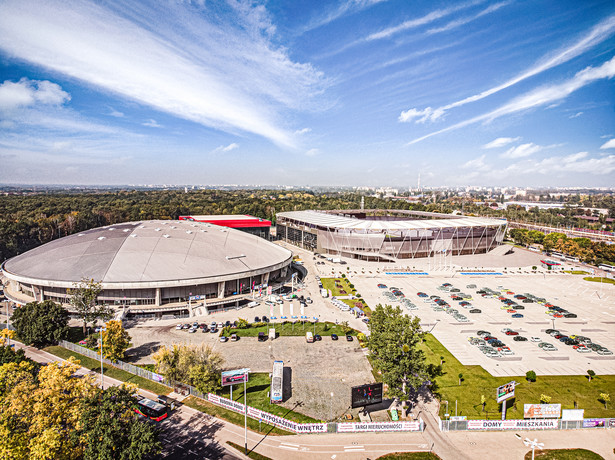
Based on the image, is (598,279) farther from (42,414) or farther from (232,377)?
(42,414)

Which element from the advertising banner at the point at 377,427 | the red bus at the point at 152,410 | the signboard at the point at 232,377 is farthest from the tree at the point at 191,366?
the advertising banner at the point at 377,427

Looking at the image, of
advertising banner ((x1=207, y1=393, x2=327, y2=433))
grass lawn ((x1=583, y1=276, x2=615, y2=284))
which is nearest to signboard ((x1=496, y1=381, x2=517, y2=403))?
advertising banner ((x1=207, y1=393, x2=327, y2=433))

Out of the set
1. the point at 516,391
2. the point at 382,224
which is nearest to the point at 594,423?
the point at 516,391

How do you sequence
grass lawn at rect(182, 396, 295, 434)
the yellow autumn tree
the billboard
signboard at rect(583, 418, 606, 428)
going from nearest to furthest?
the yellow autumn tree, grass lawn at rect(182, 396, 295, 434), signboard at rect(583, 418, 606, 428), the billboard

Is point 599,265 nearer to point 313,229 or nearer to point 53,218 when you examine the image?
point 313,229

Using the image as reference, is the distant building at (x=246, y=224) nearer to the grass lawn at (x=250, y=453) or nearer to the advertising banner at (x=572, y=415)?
the grass lawn at (x=250, y=453)

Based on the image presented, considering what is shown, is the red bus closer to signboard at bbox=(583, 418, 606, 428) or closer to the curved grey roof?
the curved grey roof
